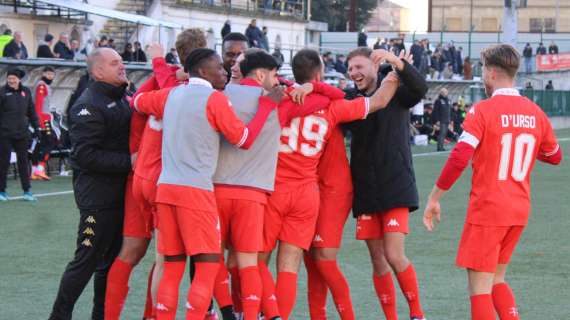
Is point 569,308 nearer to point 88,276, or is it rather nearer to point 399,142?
point 399,142

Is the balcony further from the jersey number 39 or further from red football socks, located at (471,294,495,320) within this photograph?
red football socks, located at (471,294,495,320)

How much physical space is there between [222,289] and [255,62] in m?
1.66

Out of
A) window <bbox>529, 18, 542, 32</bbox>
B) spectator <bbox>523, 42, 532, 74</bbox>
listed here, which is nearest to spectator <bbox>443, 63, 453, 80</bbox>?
spectator <bbox>523, 42, 532, 74</bbox>

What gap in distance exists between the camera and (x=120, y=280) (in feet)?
25.0

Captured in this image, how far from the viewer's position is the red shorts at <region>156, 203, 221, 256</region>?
6.88 metres

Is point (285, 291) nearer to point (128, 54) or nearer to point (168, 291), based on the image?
point (168, 291)

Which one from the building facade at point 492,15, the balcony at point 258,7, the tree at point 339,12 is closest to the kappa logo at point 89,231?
the balcony at point 258,7

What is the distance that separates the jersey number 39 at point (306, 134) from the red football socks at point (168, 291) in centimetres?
111

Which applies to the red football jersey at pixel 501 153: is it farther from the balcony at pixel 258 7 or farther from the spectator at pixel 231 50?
the balcony at pixel 258 7

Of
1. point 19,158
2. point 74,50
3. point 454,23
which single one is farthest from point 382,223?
point 454,23

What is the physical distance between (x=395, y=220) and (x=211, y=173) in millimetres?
1484

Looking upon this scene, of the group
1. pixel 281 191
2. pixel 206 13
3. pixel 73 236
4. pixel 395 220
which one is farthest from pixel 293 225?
pixel 206 13

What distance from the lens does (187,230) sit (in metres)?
6.89

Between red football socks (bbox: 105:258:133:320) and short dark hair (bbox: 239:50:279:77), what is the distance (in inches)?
63.2
